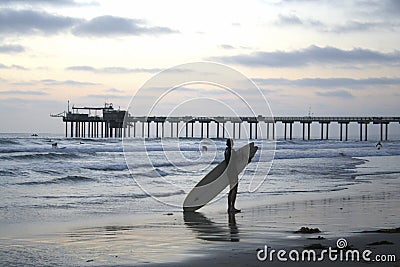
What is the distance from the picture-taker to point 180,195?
17.5 m

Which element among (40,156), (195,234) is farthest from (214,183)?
(40,156)

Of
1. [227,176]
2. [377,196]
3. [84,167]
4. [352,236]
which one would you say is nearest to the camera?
[352,236]

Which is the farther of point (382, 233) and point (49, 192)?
point (49, 192)

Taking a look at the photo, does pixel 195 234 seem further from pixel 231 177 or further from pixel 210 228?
pixel 231 177

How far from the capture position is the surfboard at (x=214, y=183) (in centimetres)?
1389

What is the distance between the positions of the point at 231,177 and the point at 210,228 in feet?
10.1

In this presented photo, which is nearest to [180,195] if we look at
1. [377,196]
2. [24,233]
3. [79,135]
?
[377,196]

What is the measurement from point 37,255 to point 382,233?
5.35 meters

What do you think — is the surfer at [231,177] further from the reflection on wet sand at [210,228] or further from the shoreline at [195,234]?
the reflection on wet sand at [210,228]

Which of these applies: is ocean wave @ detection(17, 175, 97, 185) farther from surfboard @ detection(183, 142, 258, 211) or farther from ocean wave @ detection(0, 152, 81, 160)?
ocean wave @ detection(0, 152, 81, 160)

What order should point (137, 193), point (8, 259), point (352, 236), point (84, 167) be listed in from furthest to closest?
point (84, 167) < point (137, 193) < point (352, 236) < point (8, 259)

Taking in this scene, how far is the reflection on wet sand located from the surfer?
500mm

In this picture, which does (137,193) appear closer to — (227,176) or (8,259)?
(227,176)

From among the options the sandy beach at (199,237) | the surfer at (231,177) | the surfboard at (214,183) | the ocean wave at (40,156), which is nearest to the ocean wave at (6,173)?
the ocean wave at (40,156)
